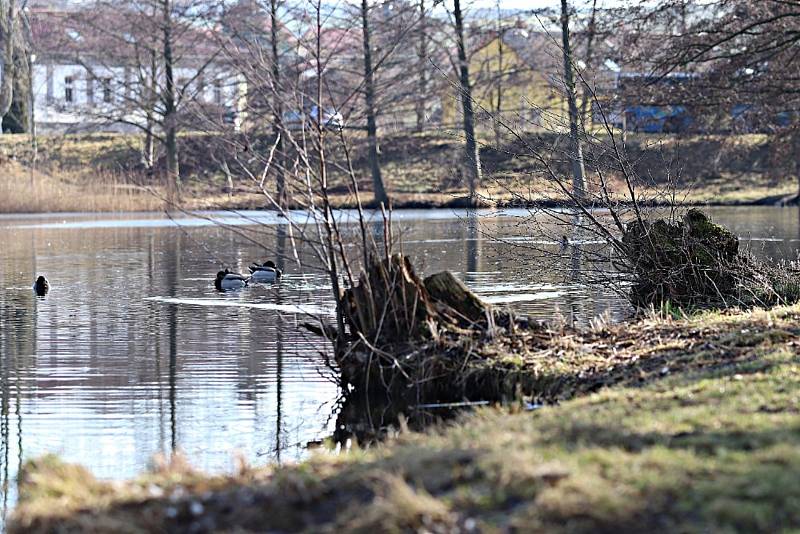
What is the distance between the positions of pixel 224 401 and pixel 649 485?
6.40 m

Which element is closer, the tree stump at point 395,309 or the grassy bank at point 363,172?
the tree stump at point 395,309

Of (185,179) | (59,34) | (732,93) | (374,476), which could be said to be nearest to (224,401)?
(374,476)

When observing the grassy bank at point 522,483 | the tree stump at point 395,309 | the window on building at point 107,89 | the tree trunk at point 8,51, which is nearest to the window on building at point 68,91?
the tree trunk at point 8,51

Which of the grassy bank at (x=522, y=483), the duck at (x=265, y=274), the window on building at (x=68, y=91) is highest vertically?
the window on building at (x=68, y=91)

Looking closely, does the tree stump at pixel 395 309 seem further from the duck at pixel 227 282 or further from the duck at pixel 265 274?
the duck at pixel 265 274

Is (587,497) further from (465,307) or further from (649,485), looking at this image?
(465,307)

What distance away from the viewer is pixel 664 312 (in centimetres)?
1401

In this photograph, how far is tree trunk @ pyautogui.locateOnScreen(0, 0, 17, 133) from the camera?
59375 mm

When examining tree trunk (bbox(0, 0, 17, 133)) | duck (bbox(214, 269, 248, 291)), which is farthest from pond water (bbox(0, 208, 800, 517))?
tree trunk (bbox(0, 0, 17, 133))

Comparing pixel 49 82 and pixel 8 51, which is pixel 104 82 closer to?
pixel 8 51

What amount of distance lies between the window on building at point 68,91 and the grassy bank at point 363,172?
7247 mm

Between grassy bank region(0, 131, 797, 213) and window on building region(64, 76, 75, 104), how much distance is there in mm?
7247

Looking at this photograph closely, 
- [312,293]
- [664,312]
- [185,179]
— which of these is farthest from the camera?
[185,179]

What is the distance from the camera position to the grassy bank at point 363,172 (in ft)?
162
